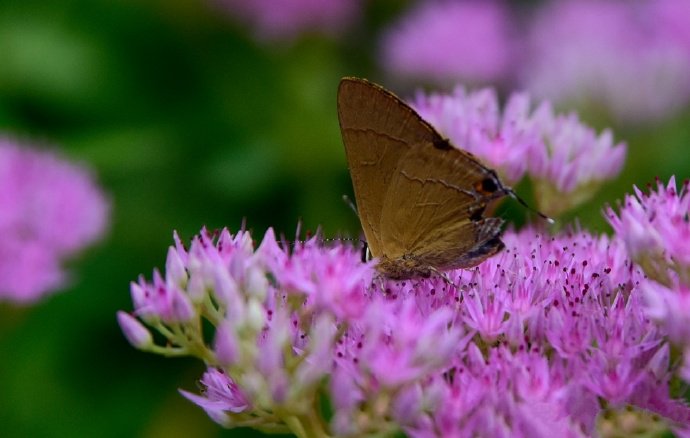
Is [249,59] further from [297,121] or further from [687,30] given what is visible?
[687,30]

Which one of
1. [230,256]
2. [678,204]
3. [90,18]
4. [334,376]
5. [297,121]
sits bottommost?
[334,376]

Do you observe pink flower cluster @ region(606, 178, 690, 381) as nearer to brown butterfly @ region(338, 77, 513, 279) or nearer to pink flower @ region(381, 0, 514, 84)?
brown butterfly @ region(338, 77, 513, 279)

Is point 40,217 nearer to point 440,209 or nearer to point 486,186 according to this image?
point 440,209

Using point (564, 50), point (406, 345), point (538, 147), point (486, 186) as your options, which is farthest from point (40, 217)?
point (564, 50)

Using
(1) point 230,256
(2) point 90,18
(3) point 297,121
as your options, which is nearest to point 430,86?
(3) point 297,121

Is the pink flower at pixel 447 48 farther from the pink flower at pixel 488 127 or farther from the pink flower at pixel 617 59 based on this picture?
the pink flower at pixel 488 127

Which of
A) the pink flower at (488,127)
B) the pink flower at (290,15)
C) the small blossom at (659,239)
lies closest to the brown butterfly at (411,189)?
the small blossom at (659,239)
